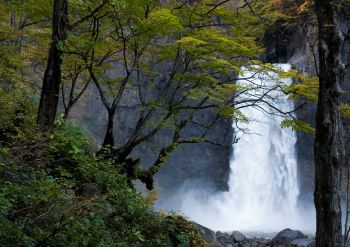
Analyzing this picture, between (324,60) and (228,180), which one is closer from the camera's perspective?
(324,60)

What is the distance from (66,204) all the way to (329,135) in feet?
10.6

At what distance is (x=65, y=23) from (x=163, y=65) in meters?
20.6

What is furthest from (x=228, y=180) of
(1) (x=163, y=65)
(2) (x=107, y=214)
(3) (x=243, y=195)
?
(2) (x=107, y=214)

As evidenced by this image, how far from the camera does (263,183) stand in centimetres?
2328

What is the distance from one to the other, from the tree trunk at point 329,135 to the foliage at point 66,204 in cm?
249

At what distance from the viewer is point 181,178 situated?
26.9 metres

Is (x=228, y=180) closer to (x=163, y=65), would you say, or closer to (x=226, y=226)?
(x=226, y=226)

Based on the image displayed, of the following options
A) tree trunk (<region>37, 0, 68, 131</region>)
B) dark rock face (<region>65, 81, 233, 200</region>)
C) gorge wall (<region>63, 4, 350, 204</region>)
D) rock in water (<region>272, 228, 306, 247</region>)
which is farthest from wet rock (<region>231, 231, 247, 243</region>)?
tree trunk (<region>37, 0, 68, 131</region>)

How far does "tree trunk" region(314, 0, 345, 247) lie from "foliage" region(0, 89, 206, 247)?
249cm

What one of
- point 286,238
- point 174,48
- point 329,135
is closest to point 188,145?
point 286,238

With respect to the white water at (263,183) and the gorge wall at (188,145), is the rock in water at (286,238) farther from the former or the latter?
the gorge wall at (188,145)

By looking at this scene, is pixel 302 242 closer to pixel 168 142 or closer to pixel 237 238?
pixel 237 238

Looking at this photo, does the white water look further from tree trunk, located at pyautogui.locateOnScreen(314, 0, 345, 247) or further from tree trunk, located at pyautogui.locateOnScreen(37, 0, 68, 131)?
tree trunk, located at pyautogui.locateOnScreen(314, 0, 345, 247)

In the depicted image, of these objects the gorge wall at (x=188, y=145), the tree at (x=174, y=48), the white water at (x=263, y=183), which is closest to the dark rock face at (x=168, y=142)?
the gorge wall at (x=188, y=145)
